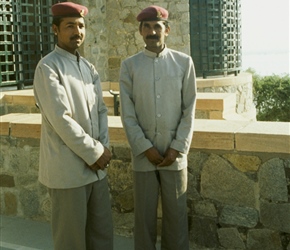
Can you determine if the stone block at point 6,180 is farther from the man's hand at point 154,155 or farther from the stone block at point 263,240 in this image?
the stone block at point 263,240

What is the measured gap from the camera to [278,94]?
16.5m

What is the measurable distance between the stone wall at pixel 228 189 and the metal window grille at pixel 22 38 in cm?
441

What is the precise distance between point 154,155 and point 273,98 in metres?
14.3

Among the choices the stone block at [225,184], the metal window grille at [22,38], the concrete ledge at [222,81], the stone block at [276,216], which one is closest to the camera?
the stone block at [276,216]

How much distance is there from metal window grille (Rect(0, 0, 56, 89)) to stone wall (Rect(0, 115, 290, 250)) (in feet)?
14.5

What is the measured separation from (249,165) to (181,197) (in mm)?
531

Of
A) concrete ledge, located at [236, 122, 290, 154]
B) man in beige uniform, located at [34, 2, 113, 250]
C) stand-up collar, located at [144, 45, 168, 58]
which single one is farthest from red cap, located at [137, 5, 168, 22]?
concrete ledge, located at [236, 122, 290, 154]

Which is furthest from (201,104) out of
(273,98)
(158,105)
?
(273,98)

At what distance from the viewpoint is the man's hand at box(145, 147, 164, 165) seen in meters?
3.04

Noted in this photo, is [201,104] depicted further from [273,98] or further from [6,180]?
[273,98]

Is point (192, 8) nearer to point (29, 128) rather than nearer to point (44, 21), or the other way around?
point (44, 21)

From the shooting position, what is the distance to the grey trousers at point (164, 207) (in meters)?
3.13

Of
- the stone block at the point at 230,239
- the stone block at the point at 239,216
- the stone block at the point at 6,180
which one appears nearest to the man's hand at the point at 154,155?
the stone block at the point at 239,216

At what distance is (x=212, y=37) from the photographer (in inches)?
432
